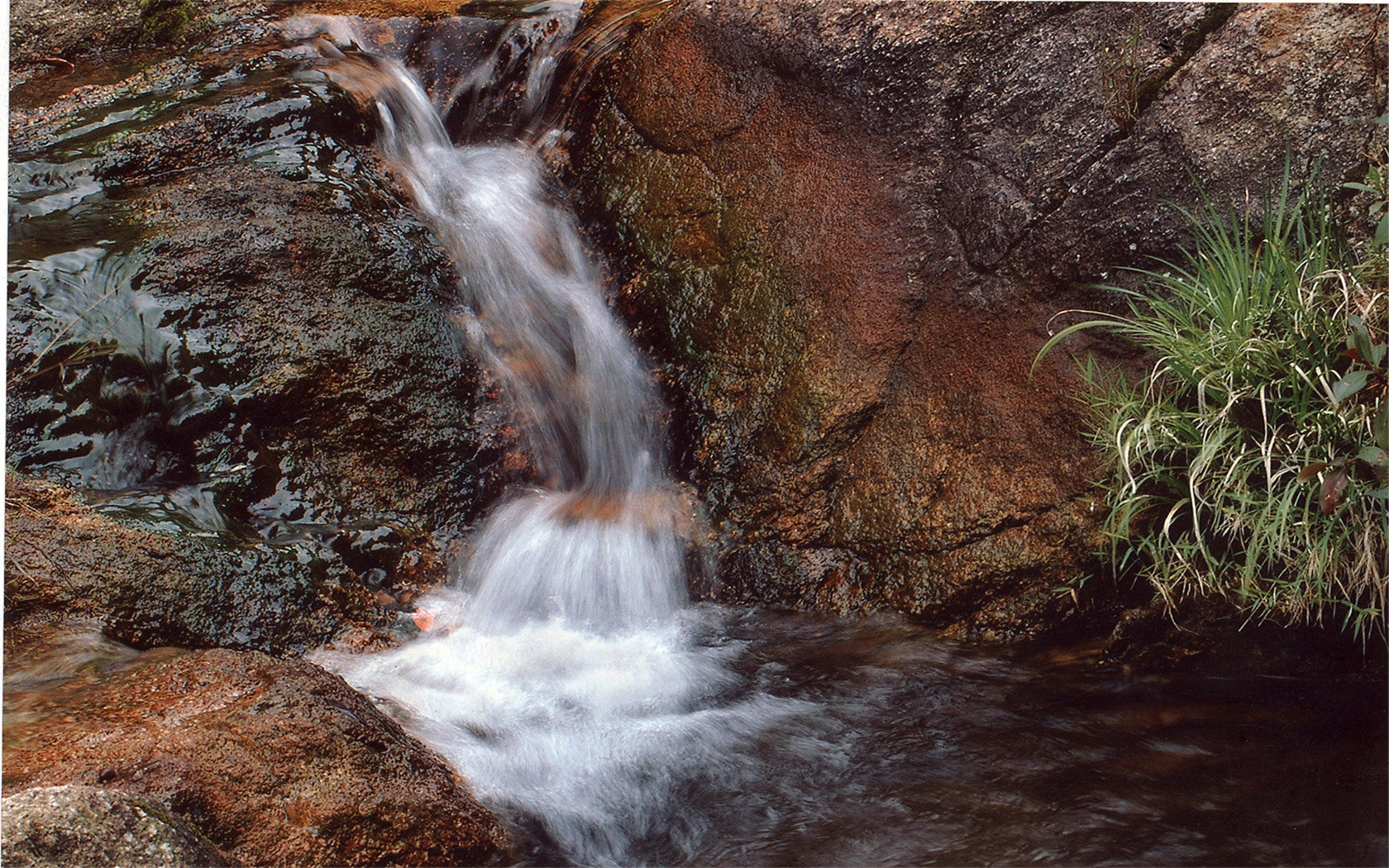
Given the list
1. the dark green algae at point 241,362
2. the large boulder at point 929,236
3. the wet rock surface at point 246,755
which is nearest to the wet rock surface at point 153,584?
the dark green algae at point 241,362

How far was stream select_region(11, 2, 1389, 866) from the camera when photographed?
8.50 ft

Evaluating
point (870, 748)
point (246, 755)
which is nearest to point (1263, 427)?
point (870, 748)

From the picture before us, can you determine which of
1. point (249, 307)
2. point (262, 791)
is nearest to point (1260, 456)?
point (262, 791)

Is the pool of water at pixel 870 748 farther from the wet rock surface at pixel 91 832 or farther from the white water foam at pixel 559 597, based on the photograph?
the wet rock surface at pixel 91 832

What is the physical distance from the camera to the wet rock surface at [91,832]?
5.58 feet

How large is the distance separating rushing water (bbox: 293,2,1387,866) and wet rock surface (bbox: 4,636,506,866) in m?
0.32

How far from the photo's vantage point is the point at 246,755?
7.32 ft

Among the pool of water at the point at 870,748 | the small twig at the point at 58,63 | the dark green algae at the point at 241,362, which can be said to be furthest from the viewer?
the small twig at the point at 58,63

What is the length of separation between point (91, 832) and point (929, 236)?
317 centimetres

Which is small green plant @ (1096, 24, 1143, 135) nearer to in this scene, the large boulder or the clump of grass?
the large boulder

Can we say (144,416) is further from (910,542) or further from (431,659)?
(910,542)

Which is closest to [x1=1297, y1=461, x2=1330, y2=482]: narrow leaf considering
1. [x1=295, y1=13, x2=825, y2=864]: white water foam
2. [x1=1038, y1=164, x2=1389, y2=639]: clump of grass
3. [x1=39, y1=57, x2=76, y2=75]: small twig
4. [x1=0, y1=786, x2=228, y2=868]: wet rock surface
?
[x1=1038, y1=164, x2=1389, y2=639]: clump of grass

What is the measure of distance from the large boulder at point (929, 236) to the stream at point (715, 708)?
0.25 meters

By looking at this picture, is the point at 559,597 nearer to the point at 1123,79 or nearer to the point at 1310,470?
the point at 1310,470
